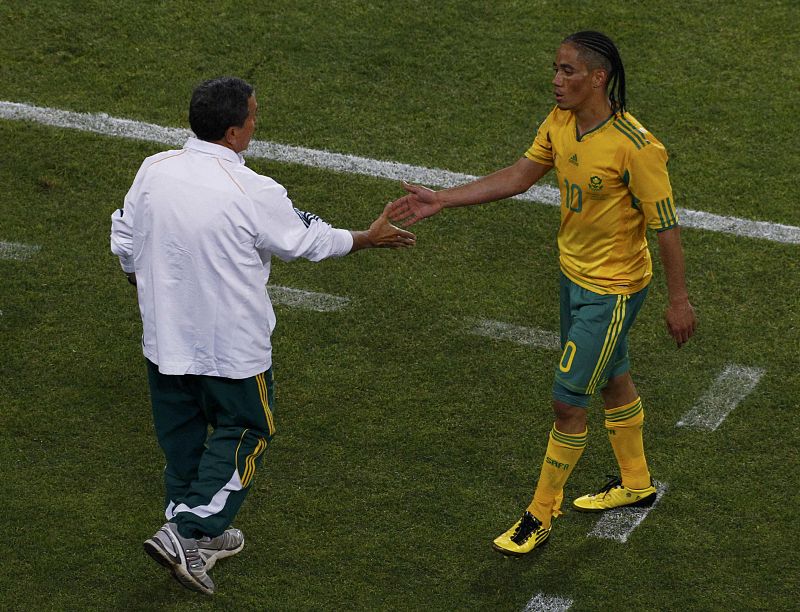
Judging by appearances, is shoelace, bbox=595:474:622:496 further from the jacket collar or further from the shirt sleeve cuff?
the jacket collar

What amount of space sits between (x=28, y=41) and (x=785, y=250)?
5611mm

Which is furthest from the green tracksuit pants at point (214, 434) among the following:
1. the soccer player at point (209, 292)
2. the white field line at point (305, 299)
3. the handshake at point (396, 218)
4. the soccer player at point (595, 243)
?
the white field line at point (305, 299)

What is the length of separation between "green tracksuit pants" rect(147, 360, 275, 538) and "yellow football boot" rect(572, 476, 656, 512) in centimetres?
151

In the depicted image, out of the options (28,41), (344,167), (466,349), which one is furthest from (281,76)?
(466,349)

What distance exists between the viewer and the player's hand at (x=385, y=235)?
18.8ft

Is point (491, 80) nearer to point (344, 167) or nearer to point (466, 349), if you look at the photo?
point (344, 167)

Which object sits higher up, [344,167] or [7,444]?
[344,167]

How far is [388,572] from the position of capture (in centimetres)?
588

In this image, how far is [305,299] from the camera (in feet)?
25.5

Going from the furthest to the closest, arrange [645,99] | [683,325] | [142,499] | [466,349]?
[645,99], [466,349], [142,499], [683,325]

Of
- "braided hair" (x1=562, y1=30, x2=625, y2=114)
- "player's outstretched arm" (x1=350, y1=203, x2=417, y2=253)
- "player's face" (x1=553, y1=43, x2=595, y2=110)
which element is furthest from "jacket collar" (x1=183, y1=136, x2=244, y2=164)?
"braided hair" (x1=562, y1=30, x2=625, y2=114)

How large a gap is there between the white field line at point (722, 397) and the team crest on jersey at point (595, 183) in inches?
65.1

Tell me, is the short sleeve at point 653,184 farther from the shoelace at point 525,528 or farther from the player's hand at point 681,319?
the shoelace at point 525,528

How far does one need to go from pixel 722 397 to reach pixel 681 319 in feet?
4.70
